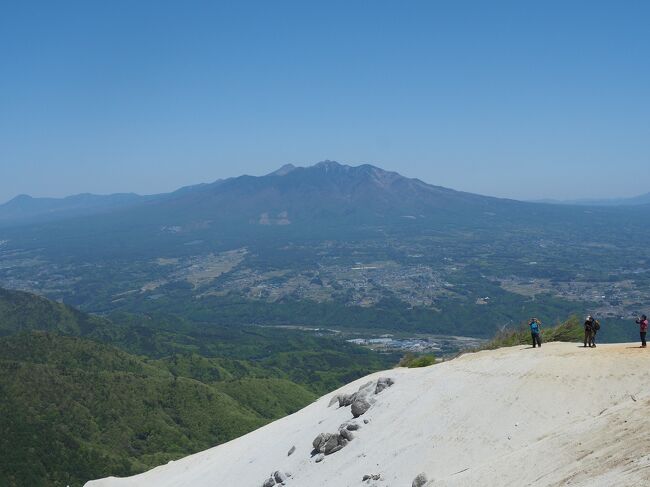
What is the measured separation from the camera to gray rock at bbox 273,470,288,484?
72.6 ft

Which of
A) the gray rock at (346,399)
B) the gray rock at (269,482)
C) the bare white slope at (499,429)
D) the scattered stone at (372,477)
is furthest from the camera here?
the gray rock at (346,399)

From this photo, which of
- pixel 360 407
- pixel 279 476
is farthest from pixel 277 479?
pixel 360 407

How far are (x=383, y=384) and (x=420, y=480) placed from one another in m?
8.96

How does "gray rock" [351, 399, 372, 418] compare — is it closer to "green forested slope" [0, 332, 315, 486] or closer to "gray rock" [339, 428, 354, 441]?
"gray rock" [339, 428, 354, 441]

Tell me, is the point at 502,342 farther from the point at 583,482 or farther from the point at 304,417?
the point at 583,482

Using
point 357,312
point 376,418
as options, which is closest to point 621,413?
point 376,418

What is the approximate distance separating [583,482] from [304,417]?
61.9 feet

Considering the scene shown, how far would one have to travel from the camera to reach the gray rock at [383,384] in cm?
2553

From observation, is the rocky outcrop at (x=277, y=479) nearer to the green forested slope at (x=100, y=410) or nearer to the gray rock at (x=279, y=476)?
the gray rock at (x=279, y=476)

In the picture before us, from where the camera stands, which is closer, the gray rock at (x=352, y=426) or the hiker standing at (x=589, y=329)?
the hiker standing at (x=589, y=329)

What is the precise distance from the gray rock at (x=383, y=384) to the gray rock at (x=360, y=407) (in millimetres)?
1034

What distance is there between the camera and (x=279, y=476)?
22344 millimetres

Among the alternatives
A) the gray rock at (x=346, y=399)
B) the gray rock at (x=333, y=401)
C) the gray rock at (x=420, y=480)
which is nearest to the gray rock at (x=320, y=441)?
the gray rock at (x=346, y=399)

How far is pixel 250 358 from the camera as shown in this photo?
136625mm
